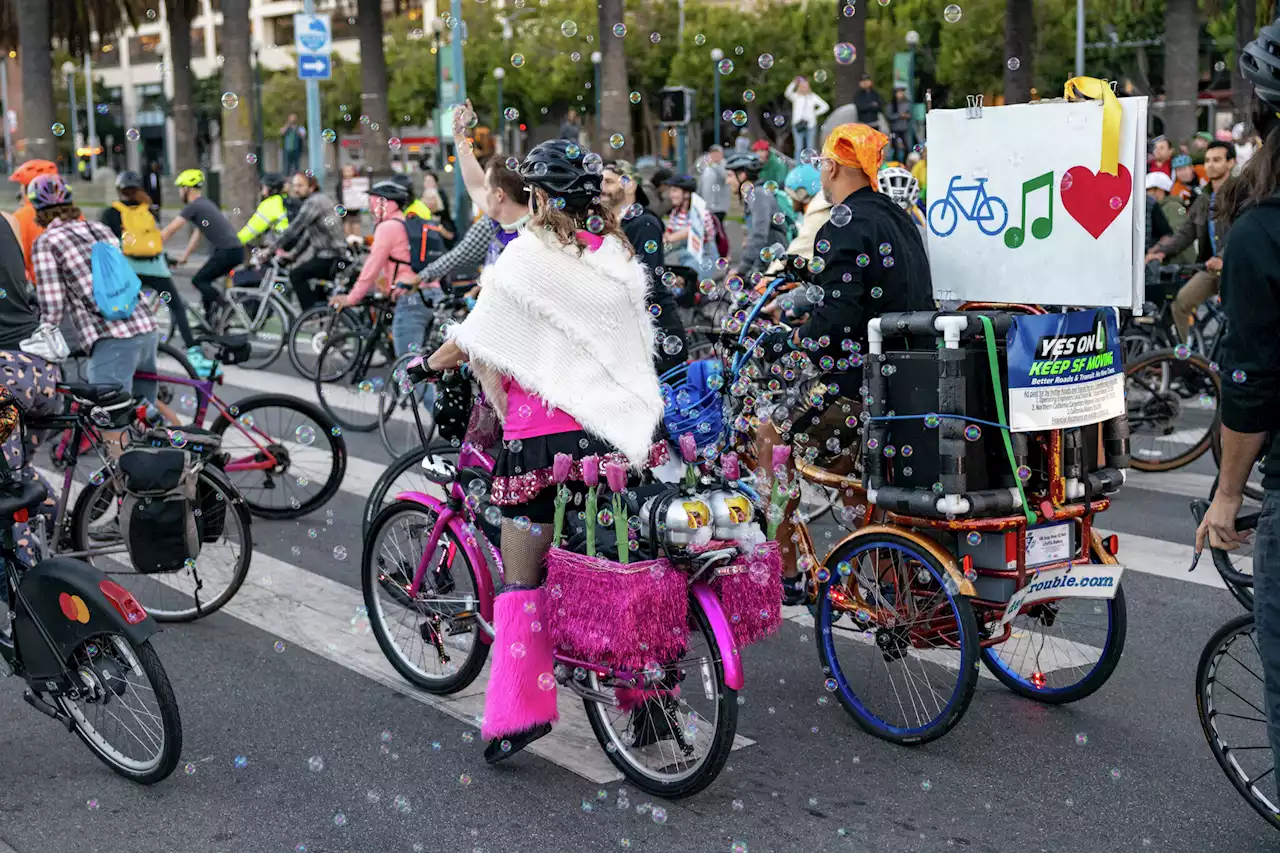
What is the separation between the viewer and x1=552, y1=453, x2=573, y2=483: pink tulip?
428 cm

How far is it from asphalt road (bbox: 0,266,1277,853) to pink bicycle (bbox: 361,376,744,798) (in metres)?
0.13

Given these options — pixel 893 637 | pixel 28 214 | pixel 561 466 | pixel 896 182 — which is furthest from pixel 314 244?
pixel 561 466

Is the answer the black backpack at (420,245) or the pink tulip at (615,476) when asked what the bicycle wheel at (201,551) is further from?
the black backpack at (420,245)

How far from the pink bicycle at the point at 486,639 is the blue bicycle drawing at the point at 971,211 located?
152 cm

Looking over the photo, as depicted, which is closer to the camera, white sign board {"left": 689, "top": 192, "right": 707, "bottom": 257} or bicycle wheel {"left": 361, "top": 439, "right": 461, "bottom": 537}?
bicycle wheel {"left": 361, "top": 439, "right": 461, "bottom": 537}

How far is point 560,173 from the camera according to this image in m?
4.27

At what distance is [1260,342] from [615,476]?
175 cm

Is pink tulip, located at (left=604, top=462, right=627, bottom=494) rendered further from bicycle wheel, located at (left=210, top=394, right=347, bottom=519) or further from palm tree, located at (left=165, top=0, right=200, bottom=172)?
palm tree, located at (left=165, top=0, right=200, bottom=172)

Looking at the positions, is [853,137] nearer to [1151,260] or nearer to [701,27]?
[1151,260]

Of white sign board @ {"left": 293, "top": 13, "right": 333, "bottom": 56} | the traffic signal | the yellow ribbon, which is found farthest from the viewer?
the traffic signal

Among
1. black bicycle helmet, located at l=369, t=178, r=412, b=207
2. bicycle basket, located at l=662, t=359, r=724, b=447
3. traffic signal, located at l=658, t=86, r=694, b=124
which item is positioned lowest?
bicycle basket, located at l=662, t=359, r=724, b=447

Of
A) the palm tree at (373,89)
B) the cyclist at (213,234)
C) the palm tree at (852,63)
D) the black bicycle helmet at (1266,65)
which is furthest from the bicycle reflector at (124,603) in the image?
the palm tree at (373,89)

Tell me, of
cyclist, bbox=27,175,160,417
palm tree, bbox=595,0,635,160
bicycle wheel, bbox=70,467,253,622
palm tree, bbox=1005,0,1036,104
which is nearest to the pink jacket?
cyclist, bbox=27,175,160,417

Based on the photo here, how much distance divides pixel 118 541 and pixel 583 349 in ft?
7.47
